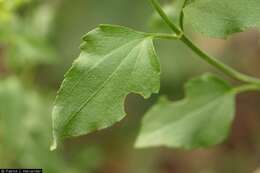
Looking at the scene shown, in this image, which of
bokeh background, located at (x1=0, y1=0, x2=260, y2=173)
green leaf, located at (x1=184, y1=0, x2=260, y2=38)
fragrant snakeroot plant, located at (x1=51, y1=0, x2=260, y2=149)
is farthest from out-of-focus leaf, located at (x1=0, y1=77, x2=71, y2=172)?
green leaf, located at (x1=184, y1=0, x2=260, y2=38)

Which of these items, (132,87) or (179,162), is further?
(179,162)

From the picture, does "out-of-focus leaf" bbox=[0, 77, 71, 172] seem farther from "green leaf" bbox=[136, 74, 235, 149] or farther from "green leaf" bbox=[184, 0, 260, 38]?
"green leaf" bbox=[184, 0, 260, 38]

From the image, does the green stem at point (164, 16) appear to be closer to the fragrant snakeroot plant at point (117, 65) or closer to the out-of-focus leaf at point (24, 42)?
the fragrant snakeroot plant at point (117, 65)

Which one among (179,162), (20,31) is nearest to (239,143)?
(179,162)

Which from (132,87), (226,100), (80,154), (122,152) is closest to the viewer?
(132,87)

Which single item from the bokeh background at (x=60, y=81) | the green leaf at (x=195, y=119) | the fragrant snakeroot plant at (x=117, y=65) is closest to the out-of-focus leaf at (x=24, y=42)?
the bokeh background at (x=60, y=81)

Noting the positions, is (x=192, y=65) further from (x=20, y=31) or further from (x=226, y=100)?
(x=226, y=100)
